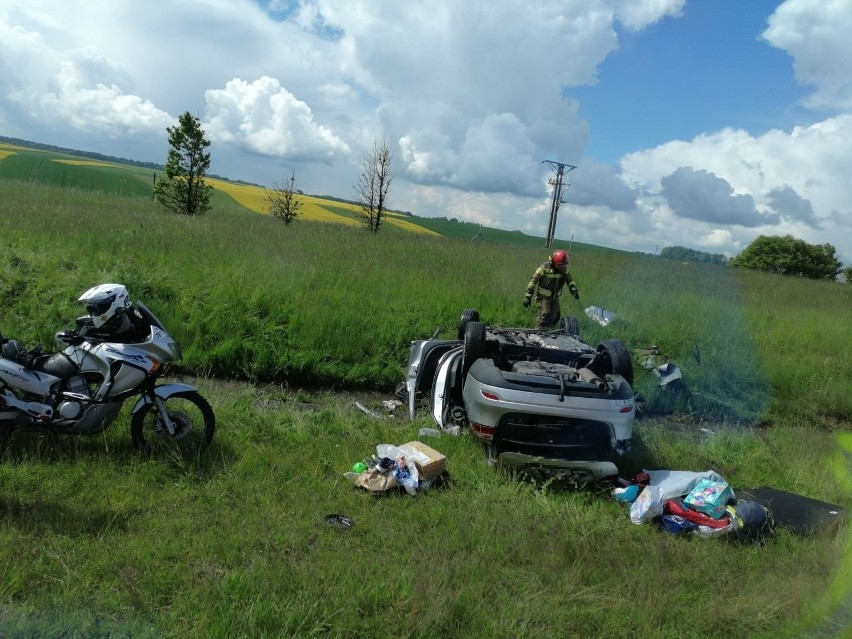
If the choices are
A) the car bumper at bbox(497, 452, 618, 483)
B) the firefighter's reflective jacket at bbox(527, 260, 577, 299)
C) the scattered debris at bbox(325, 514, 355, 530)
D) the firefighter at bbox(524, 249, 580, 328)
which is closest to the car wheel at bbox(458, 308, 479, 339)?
the firefighter at bbox(524, 249, 580, 328)

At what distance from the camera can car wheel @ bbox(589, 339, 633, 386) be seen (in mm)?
5773

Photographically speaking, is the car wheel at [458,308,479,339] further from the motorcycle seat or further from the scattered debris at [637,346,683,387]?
the motorcycle seat

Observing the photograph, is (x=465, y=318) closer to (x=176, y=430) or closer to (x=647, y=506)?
(x=647, y=506)

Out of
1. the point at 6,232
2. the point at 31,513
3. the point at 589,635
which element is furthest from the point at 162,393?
the point at 6,232

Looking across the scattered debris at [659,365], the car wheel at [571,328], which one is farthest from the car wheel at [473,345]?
the scattered debris at [659,365]

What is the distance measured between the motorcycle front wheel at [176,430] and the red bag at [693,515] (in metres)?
3.80

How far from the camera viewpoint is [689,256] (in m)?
21.1

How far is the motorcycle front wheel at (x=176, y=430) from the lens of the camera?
473 cm

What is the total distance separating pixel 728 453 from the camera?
668 centimetres

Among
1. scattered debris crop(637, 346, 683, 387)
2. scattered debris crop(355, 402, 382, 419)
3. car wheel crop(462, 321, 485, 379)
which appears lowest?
scattered debris crop(355, 402, 382, 419)

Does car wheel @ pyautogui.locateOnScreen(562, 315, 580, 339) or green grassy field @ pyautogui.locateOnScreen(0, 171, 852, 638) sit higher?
car wheel @ pyautogui.locateOnScreen(562, 315, 580, 339)

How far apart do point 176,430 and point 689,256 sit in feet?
65.8

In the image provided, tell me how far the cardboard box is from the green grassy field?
216mm

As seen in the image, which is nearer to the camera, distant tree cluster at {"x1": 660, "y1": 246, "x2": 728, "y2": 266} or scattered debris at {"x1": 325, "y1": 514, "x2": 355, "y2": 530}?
scattered debris at {"x1": 325, "y1": 514, "x2": 355, "y2": 530}
